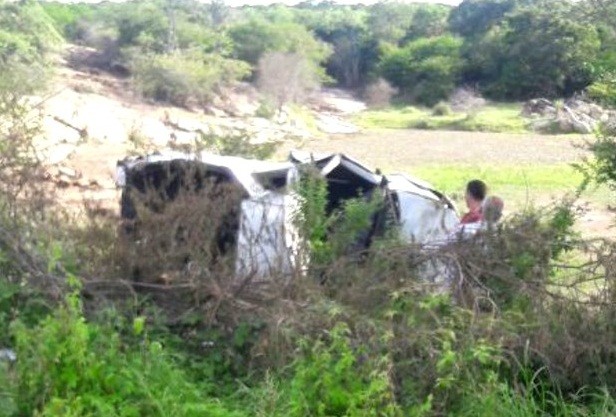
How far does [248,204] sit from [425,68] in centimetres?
6405

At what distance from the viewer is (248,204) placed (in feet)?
20.7

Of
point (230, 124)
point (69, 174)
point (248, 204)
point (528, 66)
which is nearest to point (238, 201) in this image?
point (248, 204)

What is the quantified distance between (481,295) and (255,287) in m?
1.09

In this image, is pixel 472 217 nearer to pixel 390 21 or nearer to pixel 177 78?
pixel 177 78

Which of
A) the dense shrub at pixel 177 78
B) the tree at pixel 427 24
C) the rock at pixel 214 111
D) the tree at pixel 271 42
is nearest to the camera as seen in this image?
the dense shrub at pixel 177 78

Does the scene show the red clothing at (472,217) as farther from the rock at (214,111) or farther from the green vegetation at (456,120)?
the green vegetation at (456,120)

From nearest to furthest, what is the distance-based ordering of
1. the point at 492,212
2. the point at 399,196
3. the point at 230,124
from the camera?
the point at 492,212 < the point at 399,196 < the point at 230,124

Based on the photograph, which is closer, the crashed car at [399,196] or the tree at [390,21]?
the crashed car at [399,196]

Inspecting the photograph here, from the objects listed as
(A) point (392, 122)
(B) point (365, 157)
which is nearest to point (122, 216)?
(B) point (365, 157)

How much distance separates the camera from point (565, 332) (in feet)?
17.3

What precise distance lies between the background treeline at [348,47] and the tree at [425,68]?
0.21 ft

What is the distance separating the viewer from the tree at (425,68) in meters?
68.8

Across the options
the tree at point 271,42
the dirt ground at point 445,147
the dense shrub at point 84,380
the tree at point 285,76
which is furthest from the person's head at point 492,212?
the tree at point 271,42

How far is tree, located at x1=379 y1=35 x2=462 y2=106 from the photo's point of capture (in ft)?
226
